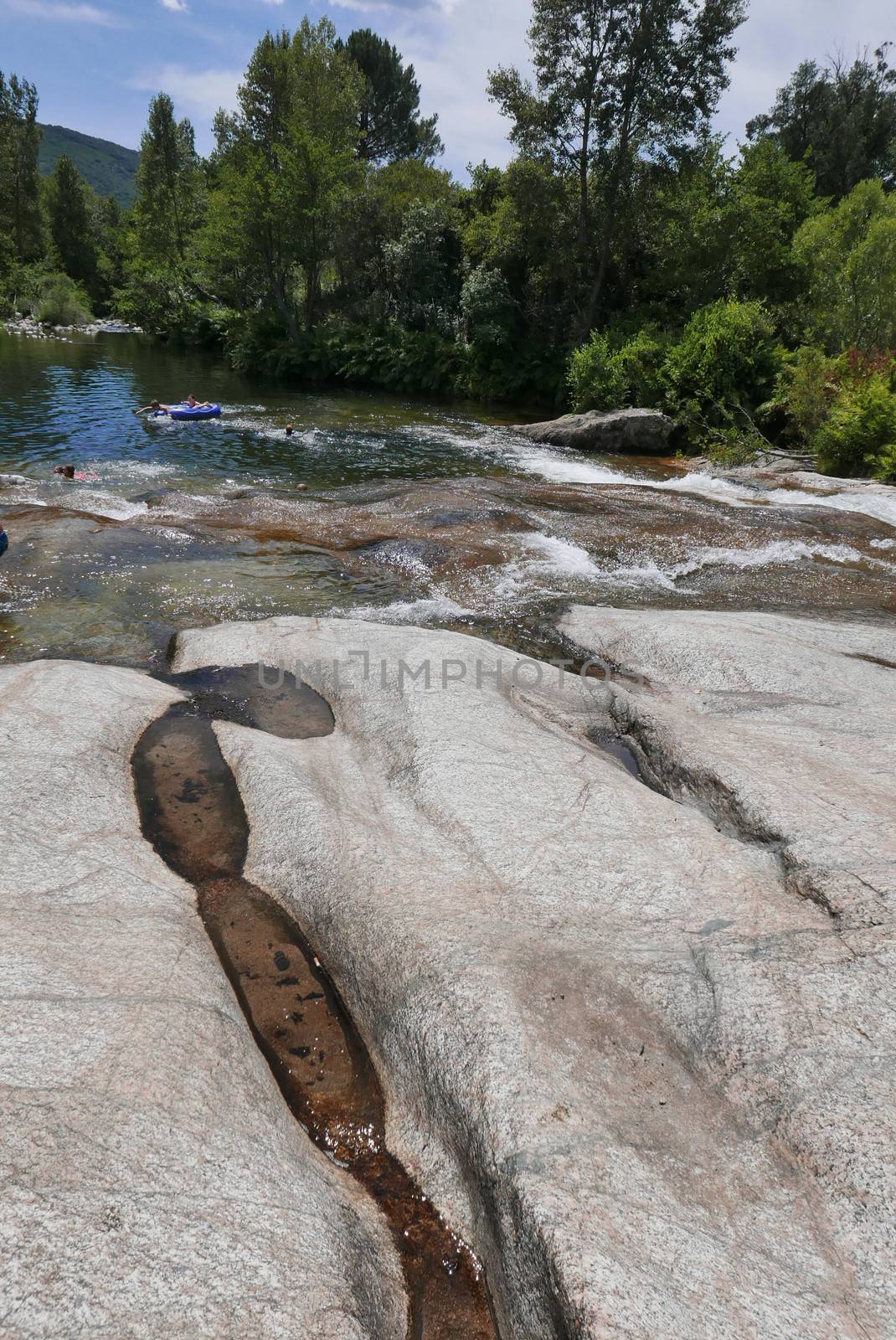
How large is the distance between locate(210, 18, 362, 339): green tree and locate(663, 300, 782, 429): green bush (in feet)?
95.1

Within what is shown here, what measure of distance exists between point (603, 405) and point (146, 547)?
23753 millimetres

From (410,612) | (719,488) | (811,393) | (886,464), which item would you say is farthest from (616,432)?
(410,612)

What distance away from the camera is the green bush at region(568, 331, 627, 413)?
108ft

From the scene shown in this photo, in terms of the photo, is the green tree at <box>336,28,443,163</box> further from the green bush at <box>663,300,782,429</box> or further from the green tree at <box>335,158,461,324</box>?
the green bush at <box>663,300,782,429</box>

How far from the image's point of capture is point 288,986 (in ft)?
19.2

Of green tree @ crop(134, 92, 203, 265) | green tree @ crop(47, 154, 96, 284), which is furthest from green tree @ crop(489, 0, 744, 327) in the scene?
green tree @ crop(47, 154, 96, 284)

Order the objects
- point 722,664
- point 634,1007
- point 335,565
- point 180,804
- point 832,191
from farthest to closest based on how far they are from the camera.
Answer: point 832,191
point 335,565
point 722,664
point 180,804
point 634,1007

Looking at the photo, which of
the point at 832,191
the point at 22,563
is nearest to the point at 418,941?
the point at 22,563

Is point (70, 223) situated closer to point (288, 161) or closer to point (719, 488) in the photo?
point (288, 161)

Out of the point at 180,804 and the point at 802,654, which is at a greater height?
the point at 802,654

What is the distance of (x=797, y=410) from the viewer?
26750 mm

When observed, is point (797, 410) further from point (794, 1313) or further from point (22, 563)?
point (794, 1313)

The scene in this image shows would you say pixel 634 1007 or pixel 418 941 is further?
pixel 418 941

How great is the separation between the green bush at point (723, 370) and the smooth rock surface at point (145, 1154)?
96.8ft
